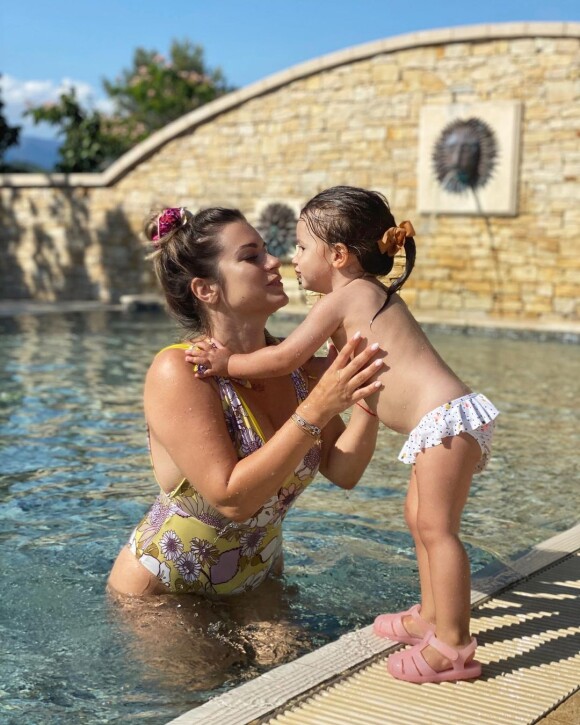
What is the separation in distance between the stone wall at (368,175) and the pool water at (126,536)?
6.22 metres

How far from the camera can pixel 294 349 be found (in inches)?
107

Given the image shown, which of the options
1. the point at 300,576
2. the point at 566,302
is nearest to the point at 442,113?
the point at 566,302

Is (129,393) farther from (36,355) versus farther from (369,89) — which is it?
(369,89)

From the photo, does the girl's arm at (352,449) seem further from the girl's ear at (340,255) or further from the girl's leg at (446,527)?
the girl's leg at (446,527)

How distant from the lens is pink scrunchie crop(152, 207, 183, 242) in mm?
2939

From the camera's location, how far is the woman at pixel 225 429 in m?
2.69

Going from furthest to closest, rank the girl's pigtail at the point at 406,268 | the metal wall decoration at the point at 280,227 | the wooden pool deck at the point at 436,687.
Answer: the metal wall decoration at the point at 280,227, the girl's pigtail at the point at 406,268, the wooden pool deck at the point at 436,687

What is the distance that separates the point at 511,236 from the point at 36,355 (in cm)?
770

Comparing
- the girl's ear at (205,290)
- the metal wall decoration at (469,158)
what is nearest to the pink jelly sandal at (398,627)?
the girl's ear at (205,290)

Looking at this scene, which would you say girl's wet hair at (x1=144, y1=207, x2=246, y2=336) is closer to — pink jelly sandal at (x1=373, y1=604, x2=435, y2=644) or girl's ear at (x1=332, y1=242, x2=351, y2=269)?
girl's ear at (x1=332, y1=242, x2=351, y2=269)

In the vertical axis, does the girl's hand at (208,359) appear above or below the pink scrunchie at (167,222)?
below

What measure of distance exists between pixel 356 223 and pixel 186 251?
1.79ft

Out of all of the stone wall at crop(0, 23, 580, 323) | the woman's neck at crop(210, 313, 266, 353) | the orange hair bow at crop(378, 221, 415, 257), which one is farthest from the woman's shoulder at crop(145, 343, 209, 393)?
the stone wall at crop(0, 23, 580, 323)

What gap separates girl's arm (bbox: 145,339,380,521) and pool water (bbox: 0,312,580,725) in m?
0.52
